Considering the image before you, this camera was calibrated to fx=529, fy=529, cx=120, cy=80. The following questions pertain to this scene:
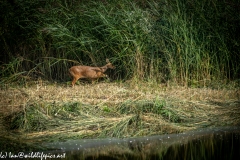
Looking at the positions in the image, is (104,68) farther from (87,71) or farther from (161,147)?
(161,147)

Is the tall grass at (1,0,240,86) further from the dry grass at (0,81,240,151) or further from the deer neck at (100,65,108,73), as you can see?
the dry grass at (0,81,240,151)

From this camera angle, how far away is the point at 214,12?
11602 millimetres

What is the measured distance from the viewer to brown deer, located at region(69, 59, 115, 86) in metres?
11.4

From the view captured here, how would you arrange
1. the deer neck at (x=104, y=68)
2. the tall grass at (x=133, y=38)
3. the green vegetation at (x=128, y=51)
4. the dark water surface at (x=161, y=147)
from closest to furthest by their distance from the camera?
the dark water surface at (x=161, y=147) < the green vegetation at (x=128, y=51) < the tall grass at (x=133, y=38) < the deer neck at (x=104, y=68)

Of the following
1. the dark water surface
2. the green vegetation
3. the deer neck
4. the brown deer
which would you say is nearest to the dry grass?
the green vegetation

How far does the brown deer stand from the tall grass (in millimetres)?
247

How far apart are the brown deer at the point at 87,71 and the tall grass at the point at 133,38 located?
25cm

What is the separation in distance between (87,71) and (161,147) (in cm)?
423

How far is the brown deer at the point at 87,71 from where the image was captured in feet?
37.4

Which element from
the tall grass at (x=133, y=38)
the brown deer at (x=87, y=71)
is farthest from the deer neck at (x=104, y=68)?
the tall grass at (x=133, y=38)

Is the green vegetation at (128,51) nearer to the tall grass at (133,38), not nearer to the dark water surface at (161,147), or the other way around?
the tall grass at (133,38)

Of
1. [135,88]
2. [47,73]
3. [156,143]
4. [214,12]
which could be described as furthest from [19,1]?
[156,143]

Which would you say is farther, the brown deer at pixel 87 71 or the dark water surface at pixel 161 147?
the brown deer at pixel 87 71

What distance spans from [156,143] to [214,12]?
15.6ft
